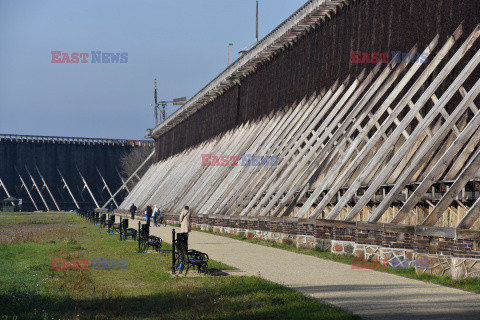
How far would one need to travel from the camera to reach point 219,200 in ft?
110

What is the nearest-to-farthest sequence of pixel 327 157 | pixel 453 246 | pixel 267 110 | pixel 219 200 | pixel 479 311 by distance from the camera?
pixel 479 311 < pixel 453 246 < pixel 327 157 < pixel 219 200 < pixel 267 110

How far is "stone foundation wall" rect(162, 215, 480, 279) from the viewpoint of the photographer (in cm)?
1214

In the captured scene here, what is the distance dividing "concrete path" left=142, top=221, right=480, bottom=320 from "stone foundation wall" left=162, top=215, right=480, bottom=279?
2.60ft

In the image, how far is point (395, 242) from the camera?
1480 centimetres

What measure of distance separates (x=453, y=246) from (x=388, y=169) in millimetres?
4393

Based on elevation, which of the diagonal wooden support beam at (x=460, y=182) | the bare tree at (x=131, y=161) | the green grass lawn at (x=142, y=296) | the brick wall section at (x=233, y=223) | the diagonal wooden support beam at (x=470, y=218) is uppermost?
the bare tree at (x=131, y=161)

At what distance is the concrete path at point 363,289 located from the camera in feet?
30.2

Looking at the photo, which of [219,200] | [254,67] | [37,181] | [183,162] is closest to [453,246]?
[219,200]

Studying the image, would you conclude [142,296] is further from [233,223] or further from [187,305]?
[233,223]

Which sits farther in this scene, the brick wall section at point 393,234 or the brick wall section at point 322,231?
the brick wall section at point 322,231

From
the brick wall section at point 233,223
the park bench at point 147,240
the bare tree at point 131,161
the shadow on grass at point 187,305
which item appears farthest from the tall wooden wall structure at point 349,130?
the bare tree at point 131,161

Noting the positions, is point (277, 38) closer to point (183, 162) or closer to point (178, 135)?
point (183, 162)

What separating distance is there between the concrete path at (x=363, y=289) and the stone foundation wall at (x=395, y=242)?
0.79 metres

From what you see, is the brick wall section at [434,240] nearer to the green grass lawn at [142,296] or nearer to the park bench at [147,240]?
the green grass lawn at [142,296]
